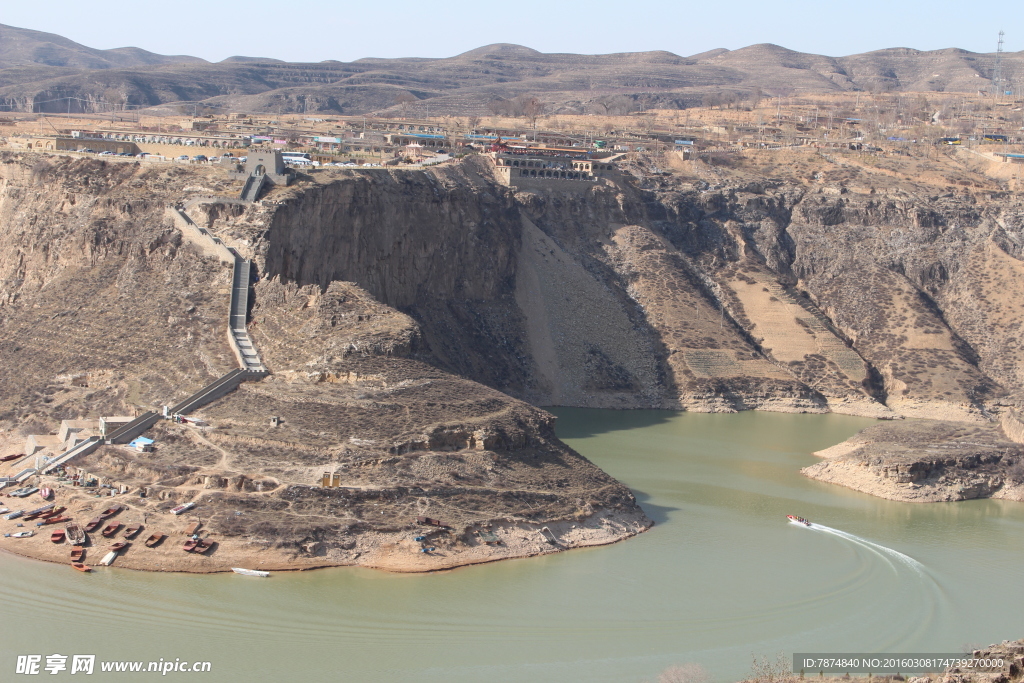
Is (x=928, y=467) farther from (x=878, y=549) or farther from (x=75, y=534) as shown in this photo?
(x=75, y=534)

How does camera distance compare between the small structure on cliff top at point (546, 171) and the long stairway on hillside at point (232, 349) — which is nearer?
the long stairway on hillside at point (232, 349)

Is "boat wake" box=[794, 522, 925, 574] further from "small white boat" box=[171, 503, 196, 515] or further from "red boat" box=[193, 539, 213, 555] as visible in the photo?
"small white boat" box=[171, 503, 196, 515]

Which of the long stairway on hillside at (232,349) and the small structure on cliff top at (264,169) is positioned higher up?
the small structure on cliff top at (264,169)

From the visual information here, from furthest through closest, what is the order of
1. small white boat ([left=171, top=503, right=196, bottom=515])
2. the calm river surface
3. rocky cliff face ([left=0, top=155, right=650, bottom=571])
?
rocky cliff face ([left=0, top=155, right=650, bottom=571])
small white boat ([left=171, top=503, right=196, bottom=515])
the calm river surface

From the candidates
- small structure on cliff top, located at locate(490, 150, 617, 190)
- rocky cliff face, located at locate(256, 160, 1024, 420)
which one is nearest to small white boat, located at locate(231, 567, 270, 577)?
rocky cliff face, located at locate(256, 160, 1024, 420)

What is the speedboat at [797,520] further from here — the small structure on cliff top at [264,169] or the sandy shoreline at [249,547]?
the small structure on cliff top at [264,169]

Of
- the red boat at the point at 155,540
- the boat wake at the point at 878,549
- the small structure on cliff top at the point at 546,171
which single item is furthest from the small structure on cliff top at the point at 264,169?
the boat wake at the point at 878,549

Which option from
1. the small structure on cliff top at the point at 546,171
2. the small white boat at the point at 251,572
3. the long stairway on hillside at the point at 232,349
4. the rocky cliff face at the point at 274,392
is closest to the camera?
the small white boat at the point at 251,572

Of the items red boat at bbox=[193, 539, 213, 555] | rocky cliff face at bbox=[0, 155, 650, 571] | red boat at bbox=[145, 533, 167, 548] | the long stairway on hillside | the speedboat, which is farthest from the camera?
the speedboat

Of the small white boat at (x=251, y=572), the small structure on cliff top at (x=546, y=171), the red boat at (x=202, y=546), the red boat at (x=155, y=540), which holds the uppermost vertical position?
the small structure on cliff top at (x=546, y=171)
